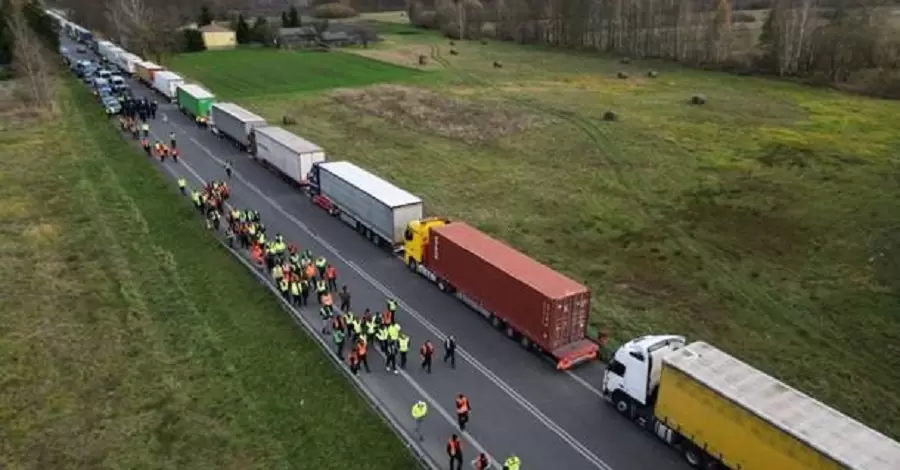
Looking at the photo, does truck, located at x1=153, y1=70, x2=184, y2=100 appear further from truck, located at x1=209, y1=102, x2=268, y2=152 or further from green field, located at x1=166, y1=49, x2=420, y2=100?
truck, located at x1=209, y1=102, x2=268, y2=152

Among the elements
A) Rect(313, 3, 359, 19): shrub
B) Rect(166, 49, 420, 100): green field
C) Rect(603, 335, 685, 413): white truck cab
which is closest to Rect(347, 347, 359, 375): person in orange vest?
Rect(603, 335, 685, 413): white truck cab

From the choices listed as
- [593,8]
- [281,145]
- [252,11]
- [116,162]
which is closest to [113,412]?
[281,145]

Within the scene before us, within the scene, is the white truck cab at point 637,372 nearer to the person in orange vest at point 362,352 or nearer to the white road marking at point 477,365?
the white road marking at point 477,365

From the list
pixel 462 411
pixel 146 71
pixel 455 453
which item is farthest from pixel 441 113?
pixel 455 453

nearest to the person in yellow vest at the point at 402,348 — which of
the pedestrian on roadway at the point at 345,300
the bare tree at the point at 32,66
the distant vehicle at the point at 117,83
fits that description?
the pedestrian on roadway at the point at 345,300

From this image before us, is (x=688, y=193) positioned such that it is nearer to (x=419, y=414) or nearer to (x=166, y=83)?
(x=419, y=414)

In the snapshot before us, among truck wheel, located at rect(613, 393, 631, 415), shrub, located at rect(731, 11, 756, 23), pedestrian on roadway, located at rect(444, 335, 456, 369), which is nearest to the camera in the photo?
truck wheel, located at rect(613, 393, 631, 415)

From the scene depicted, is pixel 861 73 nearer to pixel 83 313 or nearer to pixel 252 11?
pixel 83 313
